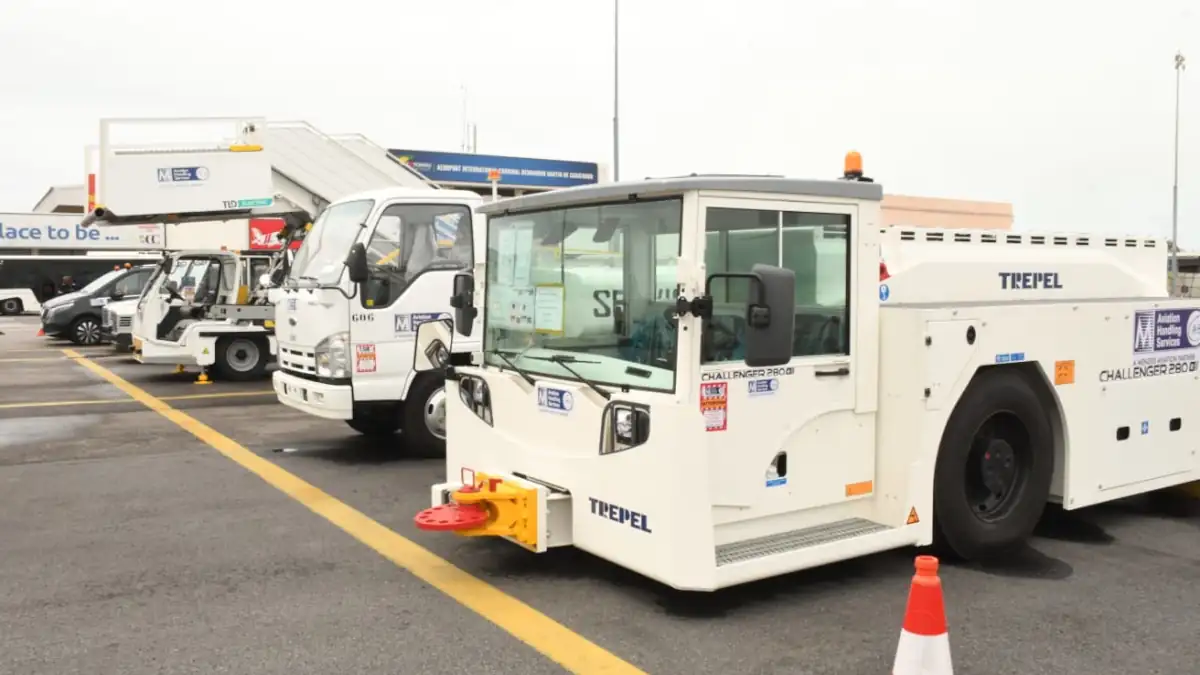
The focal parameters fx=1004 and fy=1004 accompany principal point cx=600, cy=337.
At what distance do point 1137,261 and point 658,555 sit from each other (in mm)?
4400

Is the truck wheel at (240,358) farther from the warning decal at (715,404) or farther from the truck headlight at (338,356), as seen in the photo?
the warning decal at (715,404)

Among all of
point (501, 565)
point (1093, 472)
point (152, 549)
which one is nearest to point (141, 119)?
point (152, 549)

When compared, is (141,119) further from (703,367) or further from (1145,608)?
(1145,608)

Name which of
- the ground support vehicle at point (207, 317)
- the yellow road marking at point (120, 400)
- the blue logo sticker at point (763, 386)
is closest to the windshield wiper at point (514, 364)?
the blue logo sticker at point (763, 386)

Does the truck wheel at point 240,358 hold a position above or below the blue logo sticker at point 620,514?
above

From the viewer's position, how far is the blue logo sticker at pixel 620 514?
4.69 m

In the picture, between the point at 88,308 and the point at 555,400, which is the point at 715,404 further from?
the point at 88,308

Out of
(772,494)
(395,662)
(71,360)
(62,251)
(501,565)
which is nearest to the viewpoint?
(395,662)

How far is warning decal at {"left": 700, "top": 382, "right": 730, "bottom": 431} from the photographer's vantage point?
A: 15.4ft

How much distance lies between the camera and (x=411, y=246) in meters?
8.99

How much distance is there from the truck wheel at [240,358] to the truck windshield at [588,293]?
10904 millimetres

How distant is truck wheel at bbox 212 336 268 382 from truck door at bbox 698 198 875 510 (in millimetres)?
12440

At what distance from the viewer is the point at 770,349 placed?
4473mm

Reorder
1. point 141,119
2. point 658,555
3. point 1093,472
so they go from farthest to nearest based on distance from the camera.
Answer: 1. point 141,119
2. point 1093,472
3. point 658,555
